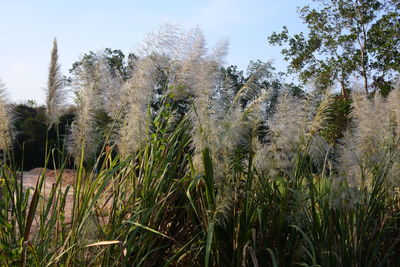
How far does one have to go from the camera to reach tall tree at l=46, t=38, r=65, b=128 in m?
2.35

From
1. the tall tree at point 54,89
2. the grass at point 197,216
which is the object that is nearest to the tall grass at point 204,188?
the grass at point 197,216

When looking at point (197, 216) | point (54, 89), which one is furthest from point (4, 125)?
point (197, 216)

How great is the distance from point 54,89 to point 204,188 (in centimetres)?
91

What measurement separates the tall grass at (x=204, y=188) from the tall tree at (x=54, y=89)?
0.12 m

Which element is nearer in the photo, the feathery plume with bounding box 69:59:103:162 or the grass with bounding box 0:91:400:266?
the grass with bounding box 0:91:400:266

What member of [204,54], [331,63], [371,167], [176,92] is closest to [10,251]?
[176,92]

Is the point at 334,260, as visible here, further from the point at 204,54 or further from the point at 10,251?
the point at 10,251

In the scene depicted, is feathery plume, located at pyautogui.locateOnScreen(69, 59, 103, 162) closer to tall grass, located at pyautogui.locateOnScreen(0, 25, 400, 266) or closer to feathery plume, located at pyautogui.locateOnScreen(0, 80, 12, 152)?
tall grass, located at pyautogui.locateOnScreen(0, 25, 400, 266)

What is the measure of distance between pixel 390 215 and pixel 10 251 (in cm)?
214

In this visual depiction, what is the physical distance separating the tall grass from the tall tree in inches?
4.6

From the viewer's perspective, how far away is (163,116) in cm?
244

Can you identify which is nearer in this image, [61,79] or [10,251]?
[10,251]

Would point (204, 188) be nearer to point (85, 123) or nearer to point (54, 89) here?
point (85, 123)

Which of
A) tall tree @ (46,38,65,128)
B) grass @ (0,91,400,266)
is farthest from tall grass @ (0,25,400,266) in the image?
tall tree @ (46,38,65,128)
